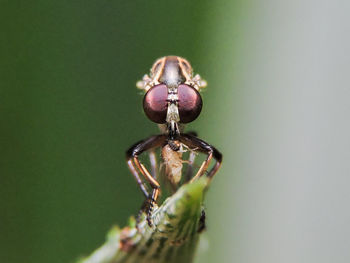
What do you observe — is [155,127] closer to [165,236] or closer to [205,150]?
[205,150]

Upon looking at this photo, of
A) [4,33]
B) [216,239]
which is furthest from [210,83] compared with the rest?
[4,33]

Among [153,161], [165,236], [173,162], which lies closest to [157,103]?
[173,162]

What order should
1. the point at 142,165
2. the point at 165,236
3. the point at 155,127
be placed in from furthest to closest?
the point at 155,127
the point at 142,165
the point at 165,236

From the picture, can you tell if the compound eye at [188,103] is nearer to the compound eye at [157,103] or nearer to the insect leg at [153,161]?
the compound eye at [157,103]

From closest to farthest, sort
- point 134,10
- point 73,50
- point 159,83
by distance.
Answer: point 159,83 < point 73,50 < point 134,10

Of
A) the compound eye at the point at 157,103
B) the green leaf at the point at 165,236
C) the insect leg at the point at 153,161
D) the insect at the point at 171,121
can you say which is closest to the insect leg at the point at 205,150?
the insect at the point at 171,121

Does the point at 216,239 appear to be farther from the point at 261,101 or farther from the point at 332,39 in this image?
the point at 332,39
